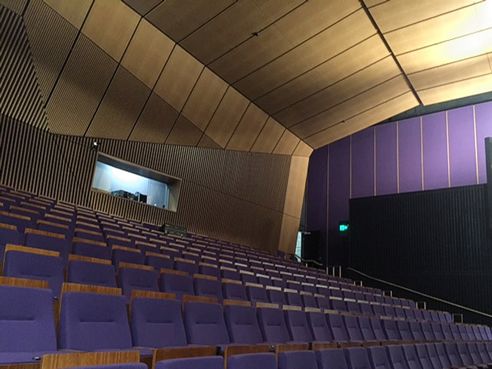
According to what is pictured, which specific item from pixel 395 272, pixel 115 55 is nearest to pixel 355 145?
pixel 395 272

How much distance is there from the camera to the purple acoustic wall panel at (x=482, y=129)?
5.89m

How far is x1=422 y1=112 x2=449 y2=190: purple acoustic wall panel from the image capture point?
245 inches

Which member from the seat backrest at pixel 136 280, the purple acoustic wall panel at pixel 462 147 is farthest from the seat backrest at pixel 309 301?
the purple acoustic wall panel at pixel 462 147

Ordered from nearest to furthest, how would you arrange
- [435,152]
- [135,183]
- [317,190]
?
[135,183] → [435,152] → [317,190]

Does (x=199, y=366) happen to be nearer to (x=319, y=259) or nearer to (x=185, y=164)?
(x=185, y=164)

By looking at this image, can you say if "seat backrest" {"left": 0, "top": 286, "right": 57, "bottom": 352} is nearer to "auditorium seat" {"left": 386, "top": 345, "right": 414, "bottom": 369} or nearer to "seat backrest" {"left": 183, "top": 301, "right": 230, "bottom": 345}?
"seat backrest" {"left": 183, "top": 301, "right": 230, "bottom": 345}

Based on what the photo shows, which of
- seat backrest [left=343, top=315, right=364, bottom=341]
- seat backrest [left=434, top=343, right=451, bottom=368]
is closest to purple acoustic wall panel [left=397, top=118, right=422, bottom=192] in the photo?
seat backrest [left=434, top=343, right=451, bottom=368]

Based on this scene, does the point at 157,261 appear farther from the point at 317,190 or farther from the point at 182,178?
the point at 317,190

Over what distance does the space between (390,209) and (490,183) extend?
1337mm

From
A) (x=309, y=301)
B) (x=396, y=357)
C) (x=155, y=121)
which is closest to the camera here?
(x=396, y=357)

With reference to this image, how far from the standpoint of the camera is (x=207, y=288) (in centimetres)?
219

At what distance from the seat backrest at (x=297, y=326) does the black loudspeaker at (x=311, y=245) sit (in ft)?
17.2

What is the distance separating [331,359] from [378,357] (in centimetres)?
39

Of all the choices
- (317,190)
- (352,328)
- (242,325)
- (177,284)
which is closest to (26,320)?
(242,325)
